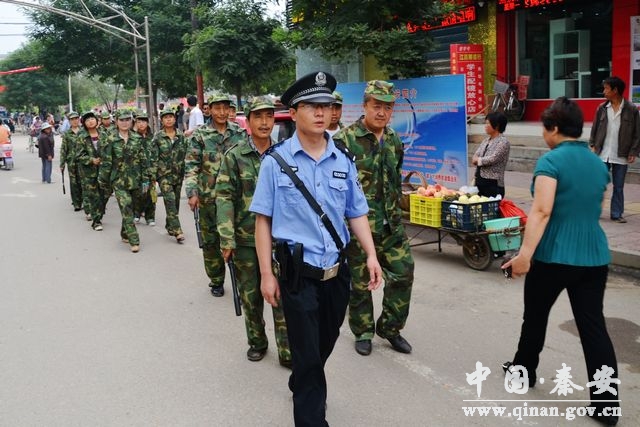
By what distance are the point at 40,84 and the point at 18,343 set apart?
54674mm

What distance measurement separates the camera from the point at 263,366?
455cm

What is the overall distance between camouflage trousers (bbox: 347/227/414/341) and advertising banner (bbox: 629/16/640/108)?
10.5 metres

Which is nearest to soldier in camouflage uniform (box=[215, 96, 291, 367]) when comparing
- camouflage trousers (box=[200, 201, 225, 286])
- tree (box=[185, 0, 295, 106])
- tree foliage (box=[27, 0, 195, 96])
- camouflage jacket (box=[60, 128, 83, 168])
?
camouflage trousers (box=[200, 201, 225, 286])

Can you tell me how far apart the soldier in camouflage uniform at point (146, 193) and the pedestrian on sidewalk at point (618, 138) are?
20.3 feet

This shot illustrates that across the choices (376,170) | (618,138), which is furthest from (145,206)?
(618,138)

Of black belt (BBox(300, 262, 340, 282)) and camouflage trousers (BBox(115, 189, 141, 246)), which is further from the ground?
black belt (BBox(300, 262, 340, 282))

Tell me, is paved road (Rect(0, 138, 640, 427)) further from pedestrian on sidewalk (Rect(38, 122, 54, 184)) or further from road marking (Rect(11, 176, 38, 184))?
road marking (Rect(11, 176, 38, 184))

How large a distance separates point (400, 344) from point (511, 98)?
1181 cm

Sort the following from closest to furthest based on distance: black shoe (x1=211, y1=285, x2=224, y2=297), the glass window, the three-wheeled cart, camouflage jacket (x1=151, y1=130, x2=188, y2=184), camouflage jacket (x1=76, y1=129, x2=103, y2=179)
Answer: black shoe (x1=211, y1=285, x2=224, y2=297) < the three-wheeled cart < camouflage jacket (x1=151, y1=130, x2=188, y2=184) < camouflage jacket (x1=76, y1=129, x2=103, y2=179) < the glass window

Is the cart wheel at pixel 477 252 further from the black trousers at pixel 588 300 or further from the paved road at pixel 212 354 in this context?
the black trousers at pixel 588 300

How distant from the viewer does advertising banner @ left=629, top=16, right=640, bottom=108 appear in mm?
13164

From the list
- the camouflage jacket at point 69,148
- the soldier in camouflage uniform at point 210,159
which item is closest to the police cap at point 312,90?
the soldier in camouflage uniform at point 210,159

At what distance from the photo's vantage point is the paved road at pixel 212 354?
3.86m

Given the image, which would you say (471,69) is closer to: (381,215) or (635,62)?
(635,62)
